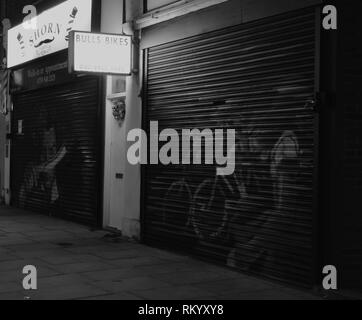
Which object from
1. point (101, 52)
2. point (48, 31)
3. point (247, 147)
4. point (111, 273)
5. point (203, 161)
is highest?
point (48, 31)

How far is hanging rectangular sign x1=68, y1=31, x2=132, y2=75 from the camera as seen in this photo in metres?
10.8

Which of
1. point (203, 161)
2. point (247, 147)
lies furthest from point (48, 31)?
point (247, 147)

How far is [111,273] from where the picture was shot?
8219 mm

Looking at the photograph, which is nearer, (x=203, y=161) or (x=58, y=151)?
(x=203, y=161)

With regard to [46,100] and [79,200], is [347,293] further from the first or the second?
[46,100]

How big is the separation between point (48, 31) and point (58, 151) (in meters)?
3.12

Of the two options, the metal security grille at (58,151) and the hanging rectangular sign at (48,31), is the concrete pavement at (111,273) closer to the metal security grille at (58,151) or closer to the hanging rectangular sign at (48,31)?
the metal security grille at (58,151)

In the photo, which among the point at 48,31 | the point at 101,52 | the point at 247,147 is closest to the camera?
the point at 247,147

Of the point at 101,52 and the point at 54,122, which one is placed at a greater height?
the point at 101,52

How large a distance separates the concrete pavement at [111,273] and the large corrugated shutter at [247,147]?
0.43m

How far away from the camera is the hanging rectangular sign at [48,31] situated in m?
13.4

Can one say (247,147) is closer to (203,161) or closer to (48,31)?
(203,161)

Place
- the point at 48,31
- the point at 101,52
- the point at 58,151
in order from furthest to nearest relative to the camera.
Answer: the point at 48,31, the point at 58,151, the point at 101,52

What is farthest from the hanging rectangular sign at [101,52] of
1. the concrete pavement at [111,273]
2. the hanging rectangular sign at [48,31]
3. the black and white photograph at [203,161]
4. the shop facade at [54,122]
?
the concrete pavement at [111,273]
